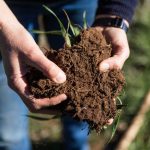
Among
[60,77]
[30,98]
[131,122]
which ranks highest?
[60,77]

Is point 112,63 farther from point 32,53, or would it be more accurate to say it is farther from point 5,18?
point 5,18

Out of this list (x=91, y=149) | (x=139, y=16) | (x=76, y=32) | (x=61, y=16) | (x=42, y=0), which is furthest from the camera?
(x=139, y=16)

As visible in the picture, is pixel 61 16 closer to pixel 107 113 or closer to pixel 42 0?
pixel 42 0

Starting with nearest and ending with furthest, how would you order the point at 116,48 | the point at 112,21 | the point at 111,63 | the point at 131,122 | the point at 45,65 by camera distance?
1. the point at 45,65
2. the point at 111,63
3. the point at 116,48
4. the point at 112,21
5. the point at 131,122

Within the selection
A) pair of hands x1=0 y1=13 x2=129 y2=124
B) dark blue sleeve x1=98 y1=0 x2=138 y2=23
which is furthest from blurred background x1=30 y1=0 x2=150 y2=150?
pair of hands x1=0 y1=13 x2=129 y2=124

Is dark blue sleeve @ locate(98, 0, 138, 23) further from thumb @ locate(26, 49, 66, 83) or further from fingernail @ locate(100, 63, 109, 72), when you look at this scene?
thumb @ locate(26, 49, 66, 83)

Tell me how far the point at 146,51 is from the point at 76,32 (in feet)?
6.99

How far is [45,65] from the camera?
1.73m

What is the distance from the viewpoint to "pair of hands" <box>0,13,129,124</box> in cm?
174

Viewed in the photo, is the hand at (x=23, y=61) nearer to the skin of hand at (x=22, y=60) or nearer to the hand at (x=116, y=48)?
the skin of hand at (x=22, y=60)

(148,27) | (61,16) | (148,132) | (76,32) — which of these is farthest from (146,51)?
(76,32)

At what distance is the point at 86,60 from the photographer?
1.82m

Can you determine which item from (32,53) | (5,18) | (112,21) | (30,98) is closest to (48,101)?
(30,98)

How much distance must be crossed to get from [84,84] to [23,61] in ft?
0.76
